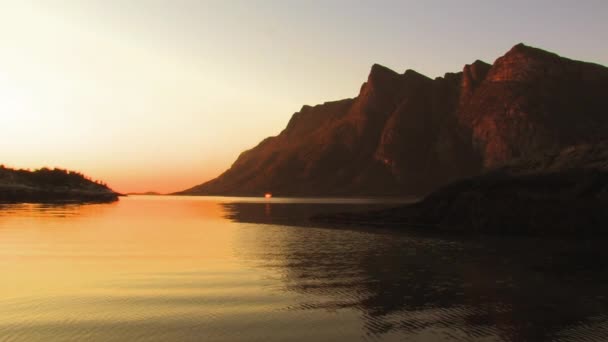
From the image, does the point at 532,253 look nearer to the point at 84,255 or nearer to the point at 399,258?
the point at 399,258

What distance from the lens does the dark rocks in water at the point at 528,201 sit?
46.9m

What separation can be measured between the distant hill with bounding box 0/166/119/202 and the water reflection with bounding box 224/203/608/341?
122109 millimetres

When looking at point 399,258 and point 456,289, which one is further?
point 399,258

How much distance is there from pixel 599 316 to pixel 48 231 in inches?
1802

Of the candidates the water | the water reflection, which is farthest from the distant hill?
the water reflection

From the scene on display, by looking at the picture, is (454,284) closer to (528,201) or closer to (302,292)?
(302,292)

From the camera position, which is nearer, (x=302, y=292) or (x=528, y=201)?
(x=302, y=292)

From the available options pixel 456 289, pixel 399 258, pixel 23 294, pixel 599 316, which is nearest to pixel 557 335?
pixel 599 316

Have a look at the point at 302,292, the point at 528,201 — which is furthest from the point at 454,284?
the point at 528,201

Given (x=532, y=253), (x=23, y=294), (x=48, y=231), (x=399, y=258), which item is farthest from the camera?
(x=48, y=231)

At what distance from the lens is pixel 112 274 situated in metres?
25.1

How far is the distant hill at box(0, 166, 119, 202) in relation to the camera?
458 feet

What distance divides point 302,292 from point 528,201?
36.2 m

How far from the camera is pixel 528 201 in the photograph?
4978 cm
